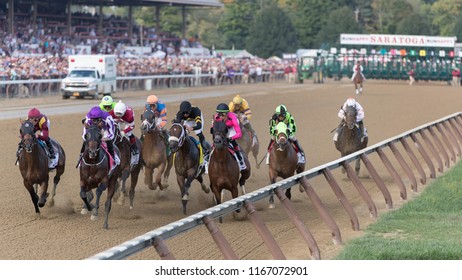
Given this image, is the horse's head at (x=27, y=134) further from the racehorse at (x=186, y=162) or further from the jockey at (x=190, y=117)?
the jockey at (x=190, y=117)

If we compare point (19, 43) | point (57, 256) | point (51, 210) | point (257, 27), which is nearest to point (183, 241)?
point (57, 256)

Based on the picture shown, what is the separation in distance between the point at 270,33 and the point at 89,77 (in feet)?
187

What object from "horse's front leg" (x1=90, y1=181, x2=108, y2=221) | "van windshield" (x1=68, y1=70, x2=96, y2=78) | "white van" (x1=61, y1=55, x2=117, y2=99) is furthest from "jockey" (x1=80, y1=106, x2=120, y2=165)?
"van windshield" (x1=68, y1=70, x2=96, y2=78)

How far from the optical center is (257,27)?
93.3 meters

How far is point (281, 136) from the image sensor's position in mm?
12977

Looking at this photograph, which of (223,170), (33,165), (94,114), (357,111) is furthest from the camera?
(357,111)

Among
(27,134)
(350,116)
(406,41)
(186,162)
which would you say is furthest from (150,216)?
(406,41)

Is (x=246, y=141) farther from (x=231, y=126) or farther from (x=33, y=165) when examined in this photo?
(x=33, y=165)

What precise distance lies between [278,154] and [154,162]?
183cm

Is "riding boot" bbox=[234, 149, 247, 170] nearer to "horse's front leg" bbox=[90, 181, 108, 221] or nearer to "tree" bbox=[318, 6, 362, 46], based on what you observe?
"horse's front leg" bbox=[90, 181, 108, 221]

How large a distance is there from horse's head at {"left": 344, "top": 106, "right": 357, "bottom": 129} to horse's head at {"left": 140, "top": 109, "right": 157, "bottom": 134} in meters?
3.80

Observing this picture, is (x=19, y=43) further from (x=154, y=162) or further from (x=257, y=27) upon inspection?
(x=257, y=27)

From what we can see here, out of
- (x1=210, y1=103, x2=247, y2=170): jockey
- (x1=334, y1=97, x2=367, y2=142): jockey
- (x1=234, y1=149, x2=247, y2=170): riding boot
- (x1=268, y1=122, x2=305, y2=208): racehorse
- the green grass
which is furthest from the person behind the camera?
(x1=334, y1=97, x2=367, y2=142): jockey

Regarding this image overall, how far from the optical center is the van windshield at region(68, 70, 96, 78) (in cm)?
3725
